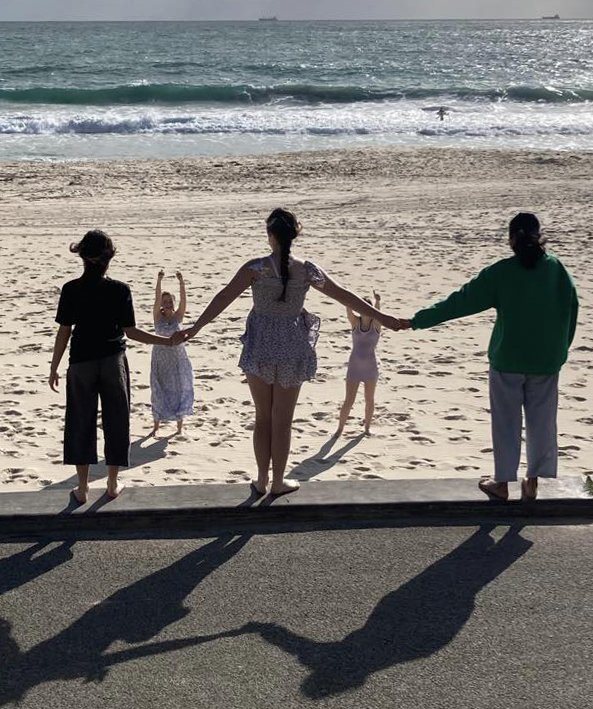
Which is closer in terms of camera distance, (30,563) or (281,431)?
(30,563)

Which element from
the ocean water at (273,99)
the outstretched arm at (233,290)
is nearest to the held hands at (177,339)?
the outstretched arm at (233,290)

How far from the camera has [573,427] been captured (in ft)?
23.0

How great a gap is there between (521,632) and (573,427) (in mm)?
3283

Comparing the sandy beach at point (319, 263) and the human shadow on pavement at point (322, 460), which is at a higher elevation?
the sandy beach at point (319, 263)

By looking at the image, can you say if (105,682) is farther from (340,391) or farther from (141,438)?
(340,391)

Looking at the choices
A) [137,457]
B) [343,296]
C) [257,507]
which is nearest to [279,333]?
[343,296]

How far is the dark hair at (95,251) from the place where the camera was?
4.84 metres

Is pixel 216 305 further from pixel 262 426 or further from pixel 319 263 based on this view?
pixel 319 263

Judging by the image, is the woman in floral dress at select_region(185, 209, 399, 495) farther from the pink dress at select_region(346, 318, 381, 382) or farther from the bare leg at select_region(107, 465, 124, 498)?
the pink dress at select_region(346, 318, 381, 382)

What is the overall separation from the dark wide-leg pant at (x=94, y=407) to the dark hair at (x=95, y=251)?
0.45 metres

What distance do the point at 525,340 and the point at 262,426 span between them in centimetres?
138

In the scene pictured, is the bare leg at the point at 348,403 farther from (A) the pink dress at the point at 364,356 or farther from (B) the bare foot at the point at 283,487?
(B) the bare foot at the point at 283,487

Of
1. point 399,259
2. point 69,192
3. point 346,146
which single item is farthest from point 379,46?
point 399,259

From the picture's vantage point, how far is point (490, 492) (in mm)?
5086
